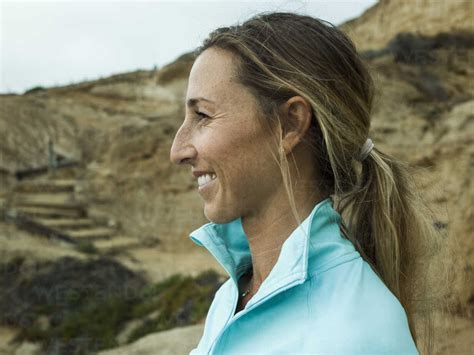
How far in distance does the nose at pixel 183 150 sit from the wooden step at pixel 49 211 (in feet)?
37.2

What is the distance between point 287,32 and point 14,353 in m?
7.15

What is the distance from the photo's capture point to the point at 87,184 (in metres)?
13.0

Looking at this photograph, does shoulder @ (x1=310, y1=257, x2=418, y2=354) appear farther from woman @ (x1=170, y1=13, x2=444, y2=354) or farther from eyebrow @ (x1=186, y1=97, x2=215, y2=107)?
eyebrow @ (x1=186, y1=97, x2=215, y2=107)

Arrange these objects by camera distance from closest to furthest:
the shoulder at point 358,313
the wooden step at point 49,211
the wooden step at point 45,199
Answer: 1. the shoulder at point 358,313
2. the wooden step at point 49,211
3. the wooden step at point 45,199

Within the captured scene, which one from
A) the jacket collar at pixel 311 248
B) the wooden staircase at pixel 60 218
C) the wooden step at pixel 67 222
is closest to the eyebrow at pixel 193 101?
the jacket collar at pixel 311 248

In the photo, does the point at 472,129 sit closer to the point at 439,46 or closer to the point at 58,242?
the point at 439,46

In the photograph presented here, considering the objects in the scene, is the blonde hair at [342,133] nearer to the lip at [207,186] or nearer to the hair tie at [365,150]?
the hair tie at [365,150]

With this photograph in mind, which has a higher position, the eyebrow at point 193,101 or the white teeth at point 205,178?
the eyebrow at point 193,101

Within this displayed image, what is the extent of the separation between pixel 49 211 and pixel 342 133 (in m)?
12.0

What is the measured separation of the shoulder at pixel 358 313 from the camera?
986 millimetres

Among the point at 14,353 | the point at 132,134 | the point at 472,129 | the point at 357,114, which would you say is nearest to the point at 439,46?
the point at 472,129

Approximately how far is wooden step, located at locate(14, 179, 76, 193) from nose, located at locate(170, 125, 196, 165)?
13.2 m

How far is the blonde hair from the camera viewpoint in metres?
1.23

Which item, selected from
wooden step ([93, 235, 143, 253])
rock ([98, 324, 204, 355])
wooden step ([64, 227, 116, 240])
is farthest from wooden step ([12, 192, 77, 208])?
rock ([98, 324, 204, 355])
